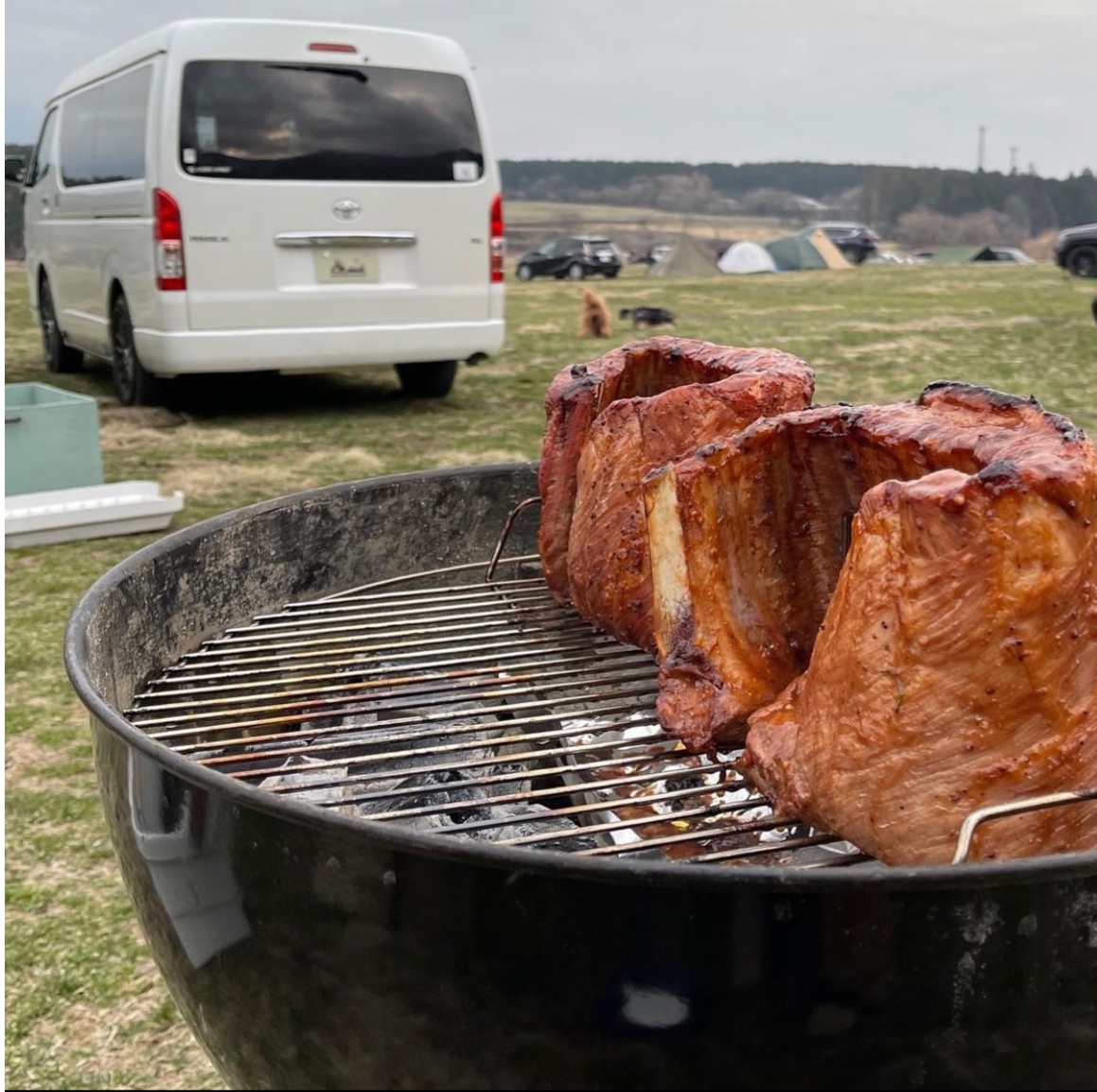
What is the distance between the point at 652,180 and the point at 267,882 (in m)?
88.5

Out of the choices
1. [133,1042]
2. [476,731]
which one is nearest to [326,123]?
[133,1042]

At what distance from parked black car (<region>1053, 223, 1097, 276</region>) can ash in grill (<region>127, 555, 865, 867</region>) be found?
77.2ft

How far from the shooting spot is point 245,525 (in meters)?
2.69

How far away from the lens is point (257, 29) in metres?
8.09

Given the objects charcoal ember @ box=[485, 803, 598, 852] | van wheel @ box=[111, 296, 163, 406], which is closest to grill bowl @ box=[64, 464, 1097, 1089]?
charcoal ember @ box=[485, 803, 598, 852]

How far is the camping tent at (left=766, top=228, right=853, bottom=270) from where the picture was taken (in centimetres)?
3819

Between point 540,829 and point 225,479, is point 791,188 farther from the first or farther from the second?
point 540,829

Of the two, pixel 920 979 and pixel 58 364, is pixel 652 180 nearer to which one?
pixel 58 364

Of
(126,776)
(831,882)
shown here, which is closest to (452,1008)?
(831,882)

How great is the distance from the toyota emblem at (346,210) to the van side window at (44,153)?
11.7 feet

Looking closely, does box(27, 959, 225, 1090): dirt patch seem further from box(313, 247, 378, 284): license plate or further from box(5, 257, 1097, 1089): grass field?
box(313, 247, 378, 284): license plate

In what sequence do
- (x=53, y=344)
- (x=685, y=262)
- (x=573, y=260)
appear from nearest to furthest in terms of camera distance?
(x=53, y=344) < (x=573, y=260) < (x=685, y=262)

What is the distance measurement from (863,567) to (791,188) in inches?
3135

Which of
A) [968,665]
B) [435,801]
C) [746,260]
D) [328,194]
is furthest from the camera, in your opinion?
[746,260]
